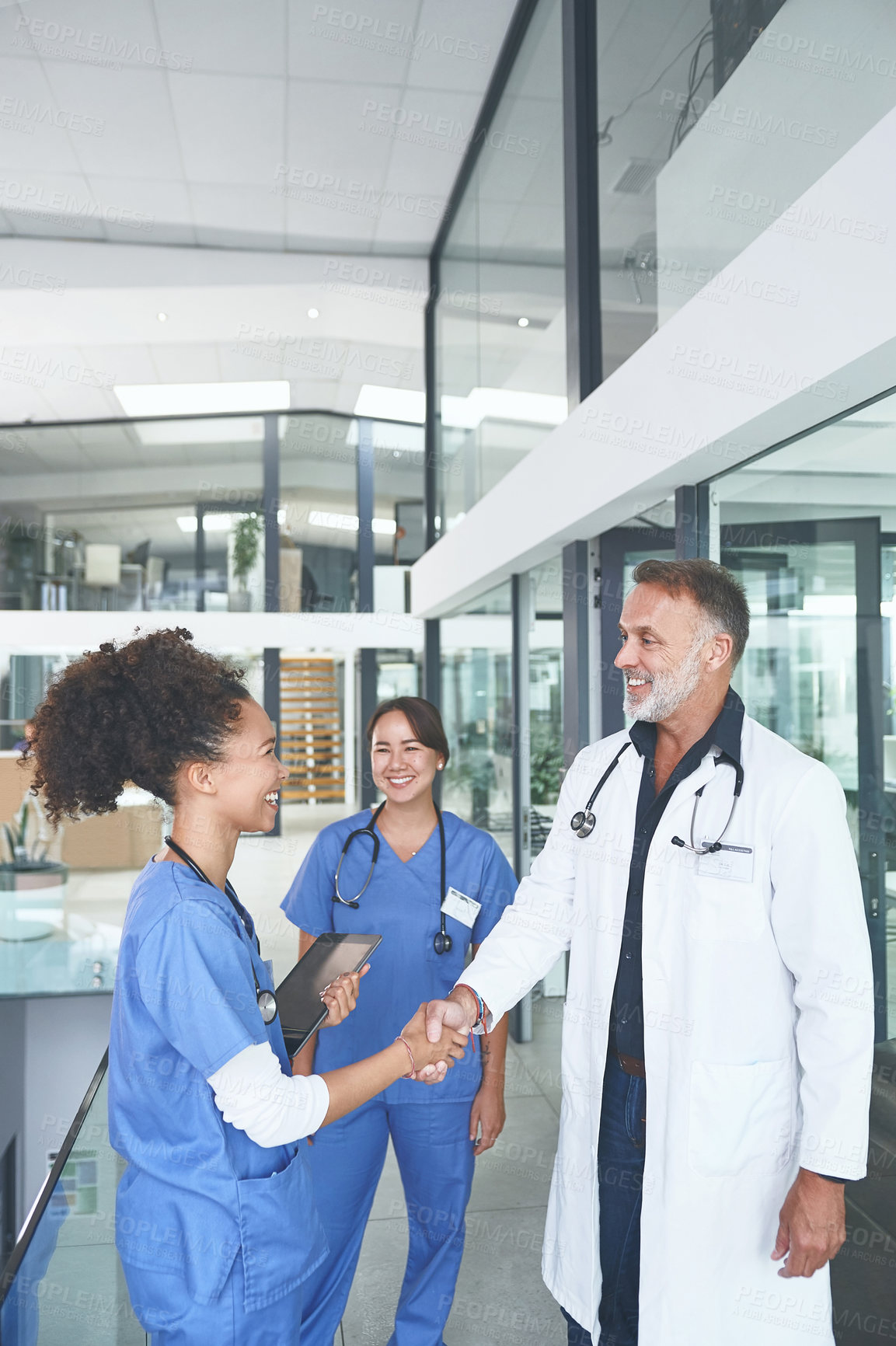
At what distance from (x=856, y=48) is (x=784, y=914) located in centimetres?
155

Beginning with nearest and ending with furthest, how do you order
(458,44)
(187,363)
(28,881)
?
(458,44) → (28,881) → (187,363)

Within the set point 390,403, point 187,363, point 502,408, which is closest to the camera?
point 502,408

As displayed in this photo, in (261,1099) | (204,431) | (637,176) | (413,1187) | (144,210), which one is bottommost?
(413,1187)

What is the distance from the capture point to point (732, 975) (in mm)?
1571

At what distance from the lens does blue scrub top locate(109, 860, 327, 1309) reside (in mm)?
1293

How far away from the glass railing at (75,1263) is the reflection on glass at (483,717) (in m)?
3.11

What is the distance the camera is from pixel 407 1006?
226cm

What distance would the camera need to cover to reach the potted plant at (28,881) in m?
4.73

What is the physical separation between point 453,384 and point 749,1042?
4.98 meters

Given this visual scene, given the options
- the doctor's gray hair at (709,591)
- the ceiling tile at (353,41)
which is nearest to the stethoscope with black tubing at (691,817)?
the doctor's gray hair at (709,591)

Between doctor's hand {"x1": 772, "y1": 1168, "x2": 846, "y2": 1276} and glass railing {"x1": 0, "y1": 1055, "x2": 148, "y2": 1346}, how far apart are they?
105 cm

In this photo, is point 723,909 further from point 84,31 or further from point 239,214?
point 239,214

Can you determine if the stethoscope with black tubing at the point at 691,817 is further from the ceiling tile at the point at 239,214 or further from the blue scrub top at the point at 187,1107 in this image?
the ceiling tile at the point at 239,214

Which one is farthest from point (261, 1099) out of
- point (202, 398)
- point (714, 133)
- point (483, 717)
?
point (202, 398)
